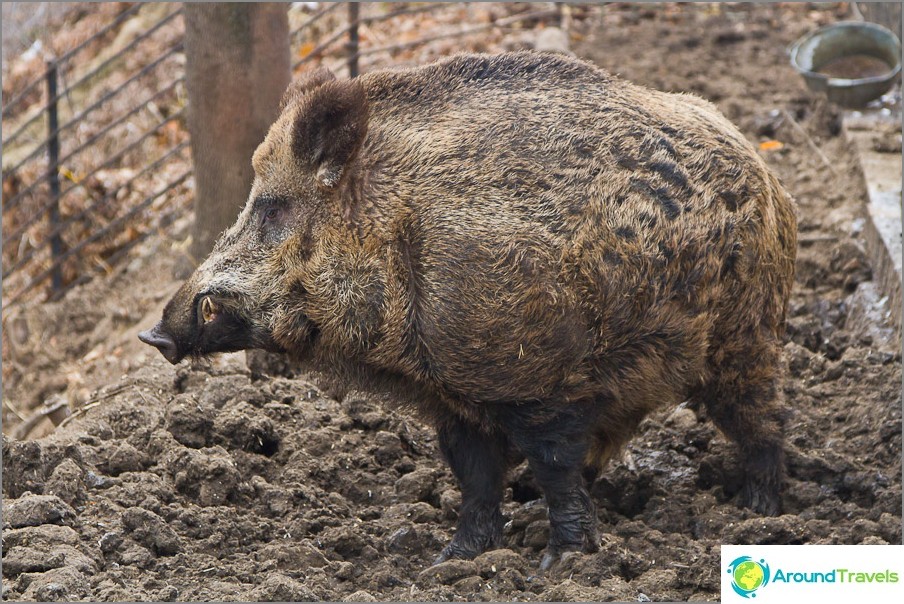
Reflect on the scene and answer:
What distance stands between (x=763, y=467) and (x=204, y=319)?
2.66m

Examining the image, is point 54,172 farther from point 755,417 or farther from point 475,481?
point 755,417

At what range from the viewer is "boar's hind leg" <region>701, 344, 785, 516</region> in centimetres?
530

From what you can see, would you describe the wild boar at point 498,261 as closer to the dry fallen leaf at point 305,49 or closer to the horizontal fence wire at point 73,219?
the horizontal fence wire at point 73,219

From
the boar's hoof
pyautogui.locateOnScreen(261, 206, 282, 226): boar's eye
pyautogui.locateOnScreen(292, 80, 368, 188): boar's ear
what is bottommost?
the boar's hoof

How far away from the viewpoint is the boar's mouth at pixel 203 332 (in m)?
4.85

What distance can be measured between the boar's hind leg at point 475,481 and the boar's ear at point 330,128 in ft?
3.93

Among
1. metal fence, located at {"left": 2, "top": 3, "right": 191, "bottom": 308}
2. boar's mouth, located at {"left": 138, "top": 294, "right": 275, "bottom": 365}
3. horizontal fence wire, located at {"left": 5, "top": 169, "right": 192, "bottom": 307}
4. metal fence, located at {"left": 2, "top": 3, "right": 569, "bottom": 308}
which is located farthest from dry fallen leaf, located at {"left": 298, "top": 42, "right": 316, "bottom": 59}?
boar's mouth, located at {"left": 138, "top": 294, "right": 275, "bottom": 365}

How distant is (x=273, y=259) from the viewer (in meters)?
4.88

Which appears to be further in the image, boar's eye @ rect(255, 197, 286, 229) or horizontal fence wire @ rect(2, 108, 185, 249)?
horizontal fence wire @ rect(2, 108, 185, 249)

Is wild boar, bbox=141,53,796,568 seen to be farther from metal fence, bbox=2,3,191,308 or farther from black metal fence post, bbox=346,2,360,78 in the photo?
black metal fence post, bbox=346,2,360,78

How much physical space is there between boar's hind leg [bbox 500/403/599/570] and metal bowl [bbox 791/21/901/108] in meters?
5.90

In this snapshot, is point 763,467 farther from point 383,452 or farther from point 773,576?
point 383,452

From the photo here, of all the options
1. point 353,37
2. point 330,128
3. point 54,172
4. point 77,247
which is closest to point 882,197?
point 330,128

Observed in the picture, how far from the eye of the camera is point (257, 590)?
4.38 m
